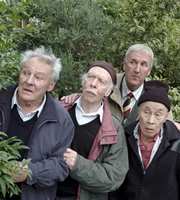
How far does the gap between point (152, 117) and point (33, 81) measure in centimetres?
120

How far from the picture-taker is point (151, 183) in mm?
2723

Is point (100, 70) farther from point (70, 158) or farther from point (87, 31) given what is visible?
point (87, 31)

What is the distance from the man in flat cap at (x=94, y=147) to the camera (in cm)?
262

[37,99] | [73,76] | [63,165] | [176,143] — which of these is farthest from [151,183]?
[73,76]

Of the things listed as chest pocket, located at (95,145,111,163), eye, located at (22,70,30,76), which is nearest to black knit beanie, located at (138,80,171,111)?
chest pocket, located at (95,145,111,163)

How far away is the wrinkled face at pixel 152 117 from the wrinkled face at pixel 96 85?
0.48 meters

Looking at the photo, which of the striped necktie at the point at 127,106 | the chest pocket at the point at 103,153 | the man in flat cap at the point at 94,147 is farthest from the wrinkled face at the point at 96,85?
the striped necktie at the point at 127,106

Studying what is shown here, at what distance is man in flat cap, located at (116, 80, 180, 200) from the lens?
8.82ft

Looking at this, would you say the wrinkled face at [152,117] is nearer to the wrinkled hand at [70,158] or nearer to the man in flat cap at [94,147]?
the man in flat cap at [94,147]

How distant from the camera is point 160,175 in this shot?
8.87 ft

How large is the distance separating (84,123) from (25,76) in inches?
30.8

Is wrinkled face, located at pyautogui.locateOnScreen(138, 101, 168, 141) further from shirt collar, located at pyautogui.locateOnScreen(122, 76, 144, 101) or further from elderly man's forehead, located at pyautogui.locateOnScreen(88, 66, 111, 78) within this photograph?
shirt collar, located at pyautogui.locateOnScreen(122, 76, 144, 101)

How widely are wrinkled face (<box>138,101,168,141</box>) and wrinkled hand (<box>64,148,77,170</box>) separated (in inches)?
29.2

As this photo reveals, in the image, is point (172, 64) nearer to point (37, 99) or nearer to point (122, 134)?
point (122, 134)
